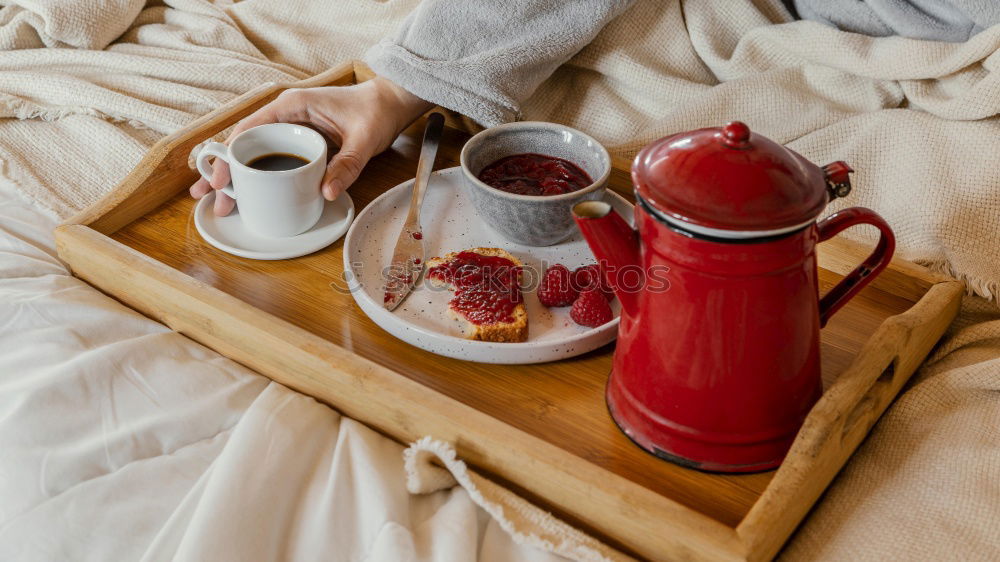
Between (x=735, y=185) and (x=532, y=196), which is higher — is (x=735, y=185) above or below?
above

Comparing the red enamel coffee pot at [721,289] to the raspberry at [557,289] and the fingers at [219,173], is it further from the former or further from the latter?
the fingers at [219,173]

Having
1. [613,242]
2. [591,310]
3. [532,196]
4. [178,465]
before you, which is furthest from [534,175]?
[178,465]

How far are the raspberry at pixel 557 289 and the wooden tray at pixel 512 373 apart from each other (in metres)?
0.06

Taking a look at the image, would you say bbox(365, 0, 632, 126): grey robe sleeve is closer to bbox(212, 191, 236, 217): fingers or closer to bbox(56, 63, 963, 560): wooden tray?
bbox(56, 63, 963, 560): wooden tray

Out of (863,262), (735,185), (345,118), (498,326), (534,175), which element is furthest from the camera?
(345,118)

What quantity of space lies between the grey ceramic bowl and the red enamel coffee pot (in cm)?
18

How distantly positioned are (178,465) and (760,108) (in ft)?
2.38

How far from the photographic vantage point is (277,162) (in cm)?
92

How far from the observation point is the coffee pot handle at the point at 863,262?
1.98 feet

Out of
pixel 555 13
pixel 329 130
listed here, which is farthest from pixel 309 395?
pixel 555 13

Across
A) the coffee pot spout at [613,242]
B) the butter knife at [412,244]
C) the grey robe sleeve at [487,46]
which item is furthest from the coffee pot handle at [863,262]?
the grey robe sleeve at [487,46]

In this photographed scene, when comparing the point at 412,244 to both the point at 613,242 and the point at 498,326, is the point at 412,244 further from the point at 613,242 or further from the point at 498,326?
the point at 613,242

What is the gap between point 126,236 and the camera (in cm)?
92

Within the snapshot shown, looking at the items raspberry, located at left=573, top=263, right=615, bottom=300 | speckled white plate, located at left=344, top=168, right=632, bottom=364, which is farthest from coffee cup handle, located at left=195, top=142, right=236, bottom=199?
raspberry, located at left=573, top=263, right=615, bottom=300
